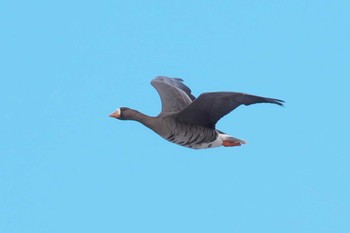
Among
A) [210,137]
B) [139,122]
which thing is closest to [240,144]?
[210,137]

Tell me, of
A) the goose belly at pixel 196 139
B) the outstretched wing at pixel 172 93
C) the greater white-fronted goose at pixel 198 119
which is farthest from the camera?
the outstretched wing at pixel 172 93

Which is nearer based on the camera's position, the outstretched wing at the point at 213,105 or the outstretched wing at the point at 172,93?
the outstretched wing at the point at 213,105

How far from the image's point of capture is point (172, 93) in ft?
72.5

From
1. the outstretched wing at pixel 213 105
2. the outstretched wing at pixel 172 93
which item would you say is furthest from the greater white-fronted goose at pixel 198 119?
the outstretched wing at pixel 172 93

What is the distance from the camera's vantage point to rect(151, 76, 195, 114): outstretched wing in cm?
2152

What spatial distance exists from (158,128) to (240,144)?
7.95 feet

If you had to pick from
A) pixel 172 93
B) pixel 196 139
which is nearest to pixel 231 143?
pixel 196 139

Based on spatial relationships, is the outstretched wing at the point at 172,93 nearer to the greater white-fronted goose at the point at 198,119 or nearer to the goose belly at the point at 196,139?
the greater white-fronted goose at the point at 198,119

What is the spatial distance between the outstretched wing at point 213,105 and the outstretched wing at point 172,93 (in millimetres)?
1980

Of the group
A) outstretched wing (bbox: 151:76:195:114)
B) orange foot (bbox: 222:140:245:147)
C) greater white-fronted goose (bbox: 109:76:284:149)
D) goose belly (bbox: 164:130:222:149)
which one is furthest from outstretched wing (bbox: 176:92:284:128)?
outstretched wing (bbox: 151:76:195:114)

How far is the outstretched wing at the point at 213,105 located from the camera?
17.2 m

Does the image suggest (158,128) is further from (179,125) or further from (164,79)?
(164,79)

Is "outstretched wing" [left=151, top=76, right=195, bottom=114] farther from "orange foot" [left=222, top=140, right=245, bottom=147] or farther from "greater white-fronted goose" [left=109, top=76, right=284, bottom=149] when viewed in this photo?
"orange foot" [left=222, top=140, right=245, bottom=147]

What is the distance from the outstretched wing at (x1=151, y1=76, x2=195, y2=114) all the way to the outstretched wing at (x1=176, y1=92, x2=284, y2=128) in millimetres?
A: 1980
